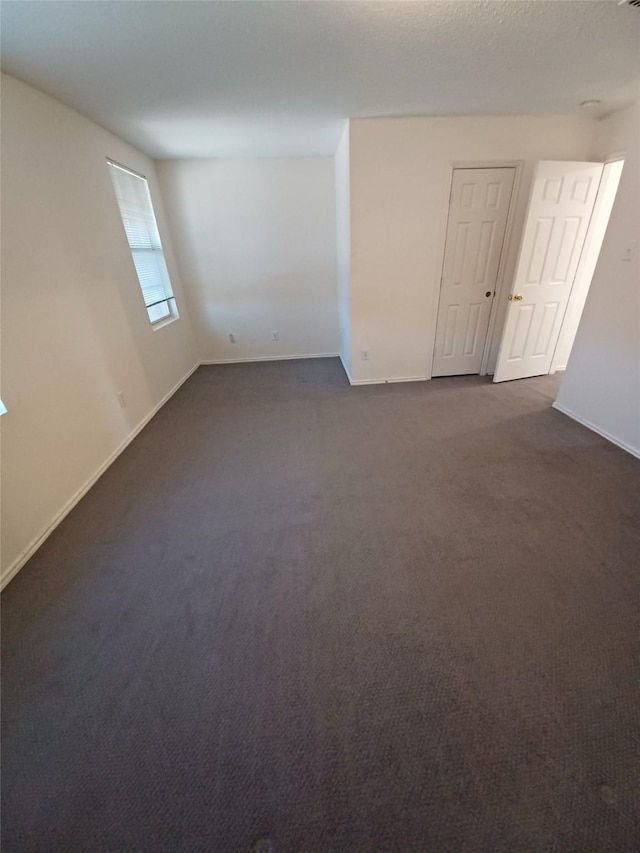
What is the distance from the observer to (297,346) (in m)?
4.68

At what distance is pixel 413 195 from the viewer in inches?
114

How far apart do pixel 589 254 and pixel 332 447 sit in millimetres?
3274

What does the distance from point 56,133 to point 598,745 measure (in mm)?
4134

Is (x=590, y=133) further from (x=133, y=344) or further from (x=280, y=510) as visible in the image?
(x=133, y=344)

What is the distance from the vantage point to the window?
3066 mm

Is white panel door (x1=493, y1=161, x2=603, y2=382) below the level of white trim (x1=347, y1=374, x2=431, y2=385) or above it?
above

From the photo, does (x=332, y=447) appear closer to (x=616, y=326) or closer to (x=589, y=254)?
(x=616, y=326)

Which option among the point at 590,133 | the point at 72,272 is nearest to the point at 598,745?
the point at 72,272

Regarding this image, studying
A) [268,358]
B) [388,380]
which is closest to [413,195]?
[388,380]

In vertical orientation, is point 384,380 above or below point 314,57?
below

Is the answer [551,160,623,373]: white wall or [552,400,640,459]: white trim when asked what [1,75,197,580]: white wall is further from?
[551,160,623,373]: white wall

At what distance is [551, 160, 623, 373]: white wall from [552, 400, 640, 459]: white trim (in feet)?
2.21

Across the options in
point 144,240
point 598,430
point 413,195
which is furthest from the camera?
point 144,240

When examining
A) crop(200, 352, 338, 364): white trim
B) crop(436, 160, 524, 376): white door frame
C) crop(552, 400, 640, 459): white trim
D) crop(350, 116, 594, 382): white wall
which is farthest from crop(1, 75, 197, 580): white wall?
crop(552, 400, 640, 459): white trim
